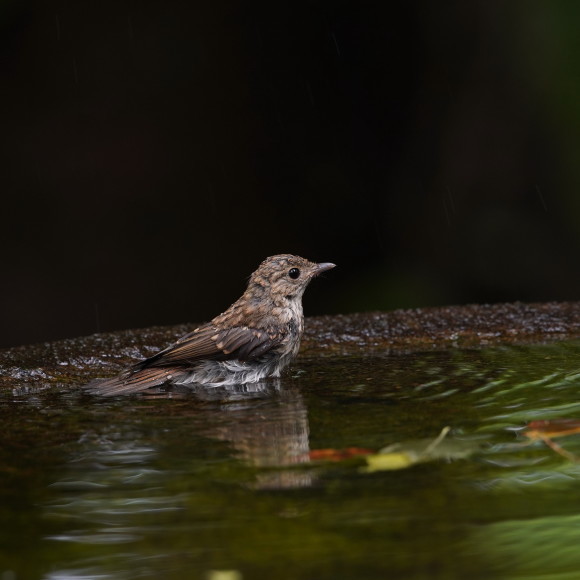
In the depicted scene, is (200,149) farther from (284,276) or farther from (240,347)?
(240,347)

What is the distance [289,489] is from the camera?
2064mm

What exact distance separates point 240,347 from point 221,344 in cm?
8

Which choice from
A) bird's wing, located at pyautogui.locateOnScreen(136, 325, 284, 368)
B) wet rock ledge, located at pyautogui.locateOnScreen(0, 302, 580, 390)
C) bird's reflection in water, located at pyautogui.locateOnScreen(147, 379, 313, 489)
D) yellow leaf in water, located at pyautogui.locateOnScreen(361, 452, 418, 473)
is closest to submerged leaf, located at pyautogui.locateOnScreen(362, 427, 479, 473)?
yellow leaf in water, located at pyautogui.locateOnScreen(361, 452, 418, 473)

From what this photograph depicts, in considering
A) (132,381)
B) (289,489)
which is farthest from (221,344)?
(289,489)

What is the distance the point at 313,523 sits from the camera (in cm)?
182

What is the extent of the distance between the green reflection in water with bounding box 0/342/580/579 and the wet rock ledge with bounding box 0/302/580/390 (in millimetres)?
782

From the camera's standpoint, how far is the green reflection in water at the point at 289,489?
1.66 m

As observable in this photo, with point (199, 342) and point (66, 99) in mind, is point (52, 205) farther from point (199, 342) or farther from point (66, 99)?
point (199, 342)

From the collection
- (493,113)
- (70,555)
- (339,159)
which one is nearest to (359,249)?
(339,159)

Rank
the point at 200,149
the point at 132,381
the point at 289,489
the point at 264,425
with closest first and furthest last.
A: the point at 289,489, the point at 264,425, the point at 132,381, the point at 200,149

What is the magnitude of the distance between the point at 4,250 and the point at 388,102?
12.3ft

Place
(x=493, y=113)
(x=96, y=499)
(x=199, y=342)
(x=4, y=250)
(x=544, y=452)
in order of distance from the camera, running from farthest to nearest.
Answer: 1. (x=4, y=250)
2. (x=493, y=113)
3. (x=199, y=342)
4. (x=544, y=452)
5. (x=96, y=499)

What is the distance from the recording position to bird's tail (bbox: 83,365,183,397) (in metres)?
3.61

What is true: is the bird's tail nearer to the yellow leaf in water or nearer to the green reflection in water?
the green reflection in water
